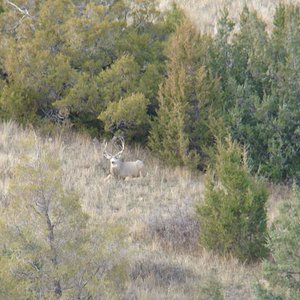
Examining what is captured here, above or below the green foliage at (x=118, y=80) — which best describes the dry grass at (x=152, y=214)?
below

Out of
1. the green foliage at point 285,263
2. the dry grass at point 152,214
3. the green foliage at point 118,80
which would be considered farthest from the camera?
the green foliage at point 118,80

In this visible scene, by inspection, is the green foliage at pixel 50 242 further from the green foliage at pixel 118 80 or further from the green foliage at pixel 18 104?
the green foliage at pixel 18 104

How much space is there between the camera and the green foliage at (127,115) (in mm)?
15234

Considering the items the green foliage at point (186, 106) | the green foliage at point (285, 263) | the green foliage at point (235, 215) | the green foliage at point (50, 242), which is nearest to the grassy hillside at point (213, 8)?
the green foliage at point (186, 106)

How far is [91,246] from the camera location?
775 centimetres

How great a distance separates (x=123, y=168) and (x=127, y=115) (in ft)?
4.92

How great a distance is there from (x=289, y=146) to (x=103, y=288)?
8.35 meters

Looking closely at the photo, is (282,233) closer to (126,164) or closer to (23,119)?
(126,164)

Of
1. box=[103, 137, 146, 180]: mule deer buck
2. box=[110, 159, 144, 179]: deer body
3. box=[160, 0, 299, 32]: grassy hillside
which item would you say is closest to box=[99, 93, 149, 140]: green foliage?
box=[103, 137, 146, 180]: mule deer buck

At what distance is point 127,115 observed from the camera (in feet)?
50.1

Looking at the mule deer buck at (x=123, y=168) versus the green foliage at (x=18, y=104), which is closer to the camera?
the mule deer buck at (x=123, y=168)

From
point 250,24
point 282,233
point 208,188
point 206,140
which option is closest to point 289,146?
point 206,140

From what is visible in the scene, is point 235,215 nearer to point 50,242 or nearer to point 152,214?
point 152,214

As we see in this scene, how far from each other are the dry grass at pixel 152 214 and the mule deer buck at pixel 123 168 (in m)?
0.18
